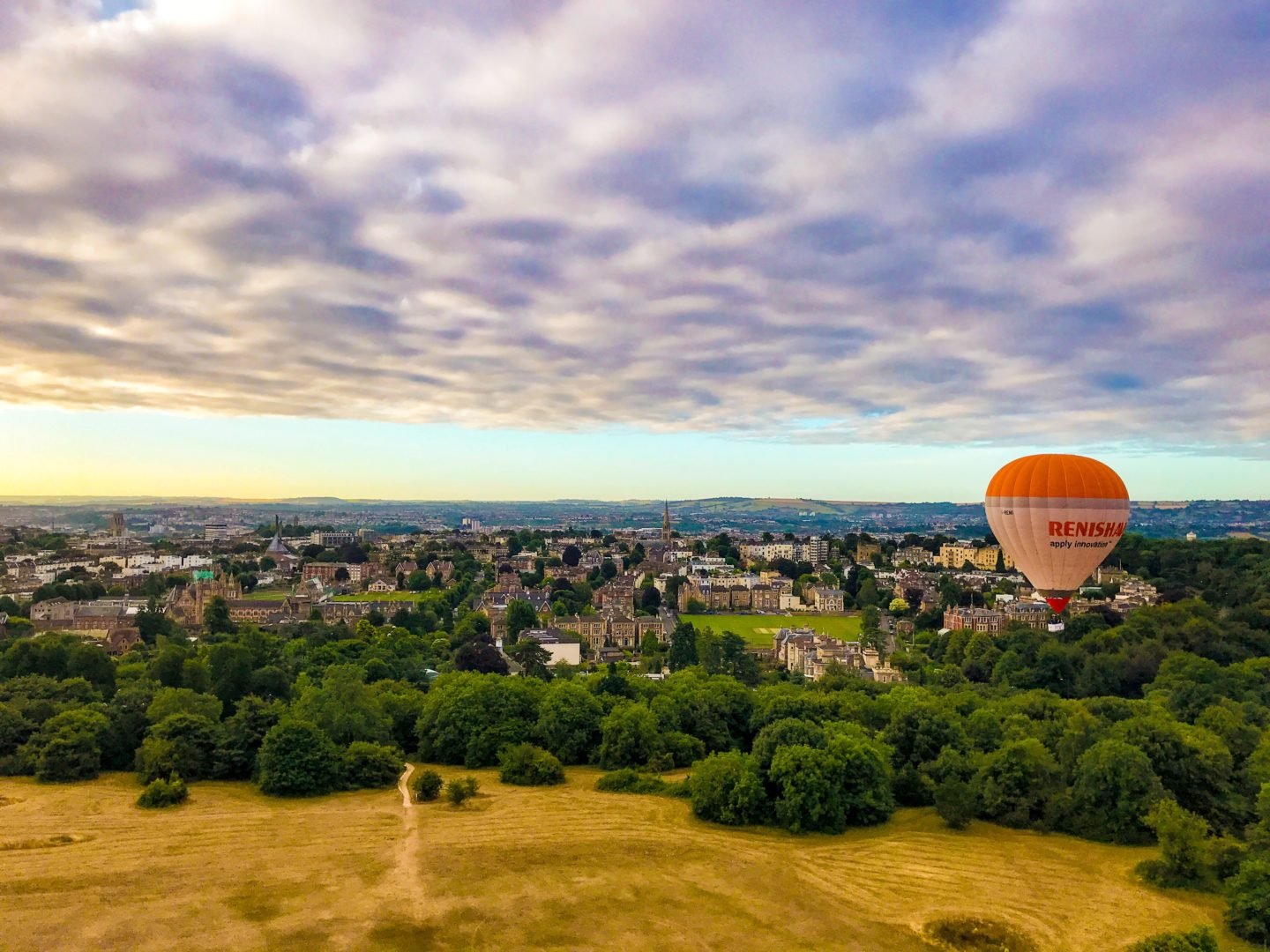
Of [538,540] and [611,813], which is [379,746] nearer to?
[611,813]

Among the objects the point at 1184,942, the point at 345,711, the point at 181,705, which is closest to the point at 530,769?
the point at 345,711

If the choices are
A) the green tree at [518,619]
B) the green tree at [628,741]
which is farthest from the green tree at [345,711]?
the green tree at [518,619]

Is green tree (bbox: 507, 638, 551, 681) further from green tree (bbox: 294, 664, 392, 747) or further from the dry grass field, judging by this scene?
the dry grass field

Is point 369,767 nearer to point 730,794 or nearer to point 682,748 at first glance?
point 682,748

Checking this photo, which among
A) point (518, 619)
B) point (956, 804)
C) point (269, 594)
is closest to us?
point (956, 804)

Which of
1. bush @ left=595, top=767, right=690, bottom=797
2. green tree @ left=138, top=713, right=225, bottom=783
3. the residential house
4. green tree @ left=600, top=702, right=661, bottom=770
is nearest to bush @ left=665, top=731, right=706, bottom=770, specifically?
green tree @ left=600, top=702, right=661, bottom=770

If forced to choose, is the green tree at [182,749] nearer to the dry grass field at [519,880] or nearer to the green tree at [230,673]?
the dry grass field at [519,880]
